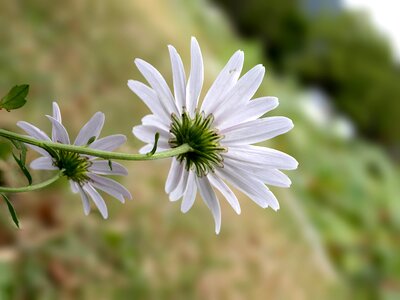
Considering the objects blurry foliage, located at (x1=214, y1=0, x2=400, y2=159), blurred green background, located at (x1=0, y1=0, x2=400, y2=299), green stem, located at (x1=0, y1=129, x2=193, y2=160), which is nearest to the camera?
green stem, located at (x1=0, y1=129, x2=193, y2=160)

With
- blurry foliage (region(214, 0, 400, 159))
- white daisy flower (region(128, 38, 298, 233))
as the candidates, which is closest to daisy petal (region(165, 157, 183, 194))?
white daisy flower (region(128, 38, 298, 233))

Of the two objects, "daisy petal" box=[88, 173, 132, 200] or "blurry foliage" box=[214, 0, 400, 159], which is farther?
"blurry foliage" box=[214, 0, 400, 159]

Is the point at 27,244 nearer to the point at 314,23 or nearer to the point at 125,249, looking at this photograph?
the point at 125,249

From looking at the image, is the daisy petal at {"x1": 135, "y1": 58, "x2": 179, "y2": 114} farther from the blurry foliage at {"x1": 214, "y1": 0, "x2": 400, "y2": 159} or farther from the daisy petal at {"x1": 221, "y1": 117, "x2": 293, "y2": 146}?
the blurry foliage at {"x1": 214, "y1": 0, "x2": 400, "y2": 159}

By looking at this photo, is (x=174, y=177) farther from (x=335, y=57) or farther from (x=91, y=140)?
(x=335, y=57)

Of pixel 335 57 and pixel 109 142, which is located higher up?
pixel 335 57

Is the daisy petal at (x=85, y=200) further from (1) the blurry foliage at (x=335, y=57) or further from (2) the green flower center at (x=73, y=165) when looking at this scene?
(1) the blurry foliage at (x=335, y=57)

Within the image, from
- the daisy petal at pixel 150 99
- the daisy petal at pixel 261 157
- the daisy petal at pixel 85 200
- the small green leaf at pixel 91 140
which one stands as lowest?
the daisy petal at pixel 85 200

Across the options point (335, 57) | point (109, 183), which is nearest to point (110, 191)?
point (109, 183)

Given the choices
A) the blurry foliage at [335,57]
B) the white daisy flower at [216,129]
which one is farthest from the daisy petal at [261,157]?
the blurry foliage at [335,57]
